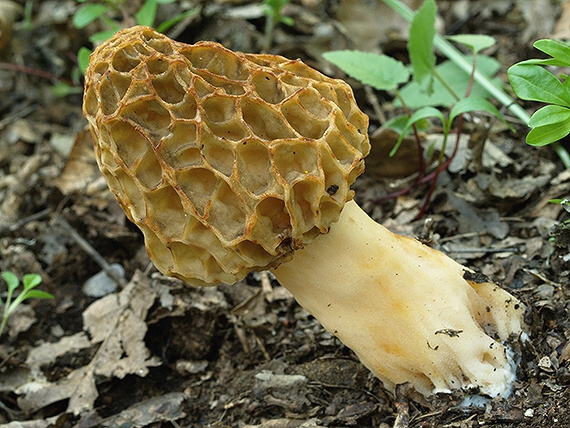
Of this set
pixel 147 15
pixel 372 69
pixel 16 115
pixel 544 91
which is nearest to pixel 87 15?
pixel 147 15

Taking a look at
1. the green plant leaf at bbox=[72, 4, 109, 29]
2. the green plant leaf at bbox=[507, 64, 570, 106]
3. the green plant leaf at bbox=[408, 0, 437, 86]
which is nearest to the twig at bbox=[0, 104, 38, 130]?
the green plant leaf at bbox=[72, 4, 109, 29]

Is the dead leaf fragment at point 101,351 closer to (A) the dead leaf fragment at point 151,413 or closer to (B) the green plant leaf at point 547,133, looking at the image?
(A) the dead leaf fragment at point 151,413

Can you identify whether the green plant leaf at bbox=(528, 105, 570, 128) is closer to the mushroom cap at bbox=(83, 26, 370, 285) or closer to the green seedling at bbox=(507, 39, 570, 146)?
the green seedling at bbox=(507, 39, 570, 146)

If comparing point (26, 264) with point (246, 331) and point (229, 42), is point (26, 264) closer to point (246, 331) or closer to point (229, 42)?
point (246, 331)

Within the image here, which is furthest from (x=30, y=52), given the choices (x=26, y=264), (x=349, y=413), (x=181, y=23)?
(x=349, y=413)

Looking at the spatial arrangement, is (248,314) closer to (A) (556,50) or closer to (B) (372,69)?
(B) (372,69)

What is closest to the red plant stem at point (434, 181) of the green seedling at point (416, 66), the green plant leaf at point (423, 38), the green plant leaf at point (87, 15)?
the green seedling at point (416, 66)
